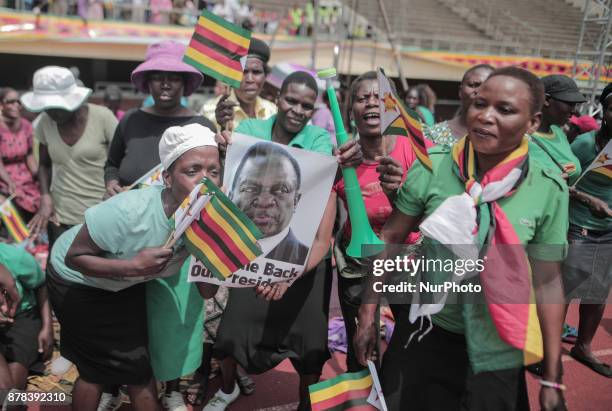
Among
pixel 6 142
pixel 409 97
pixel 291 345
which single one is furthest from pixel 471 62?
pixel 291 345

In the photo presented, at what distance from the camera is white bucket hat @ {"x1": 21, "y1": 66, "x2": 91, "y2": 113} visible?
399 cm

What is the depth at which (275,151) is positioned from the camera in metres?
2.66

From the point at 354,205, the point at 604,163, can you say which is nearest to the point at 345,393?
the point at 354,205

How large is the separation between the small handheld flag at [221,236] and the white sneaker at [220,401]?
123cm

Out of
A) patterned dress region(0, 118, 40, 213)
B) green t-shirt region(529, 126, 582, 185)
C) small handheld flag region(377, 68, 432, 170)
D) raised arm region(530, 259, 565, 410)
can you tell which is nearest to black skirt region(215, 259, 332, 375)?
small handheld flag region(377, 68, 432, 170)

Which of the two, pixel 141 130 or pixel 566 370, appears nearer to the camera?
pixel 141 130

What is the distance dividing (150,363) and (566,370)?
10.2 feet

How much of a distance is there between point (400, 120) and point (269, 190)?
2.44ft

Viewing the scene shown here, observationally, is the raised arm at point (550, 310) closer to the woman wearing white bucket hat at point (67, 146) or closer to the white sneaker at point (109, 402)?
the white sneaker at point (109, 402)

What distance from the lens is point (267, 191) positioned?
8.66ft

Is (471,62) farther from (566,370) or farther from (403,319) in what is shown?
(403,319)

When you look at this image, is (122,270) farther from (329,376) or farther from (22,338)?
(329,376)

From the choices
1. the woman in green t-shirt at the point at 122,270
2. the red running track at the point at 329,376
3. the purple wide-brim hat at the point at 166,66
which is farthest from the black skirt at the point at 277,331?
the purple wide-brim hat at the point at 166,66

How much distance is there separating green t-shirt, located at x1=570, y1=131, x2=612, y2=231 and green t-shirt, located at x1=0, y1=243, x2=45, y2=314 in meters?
3.58
